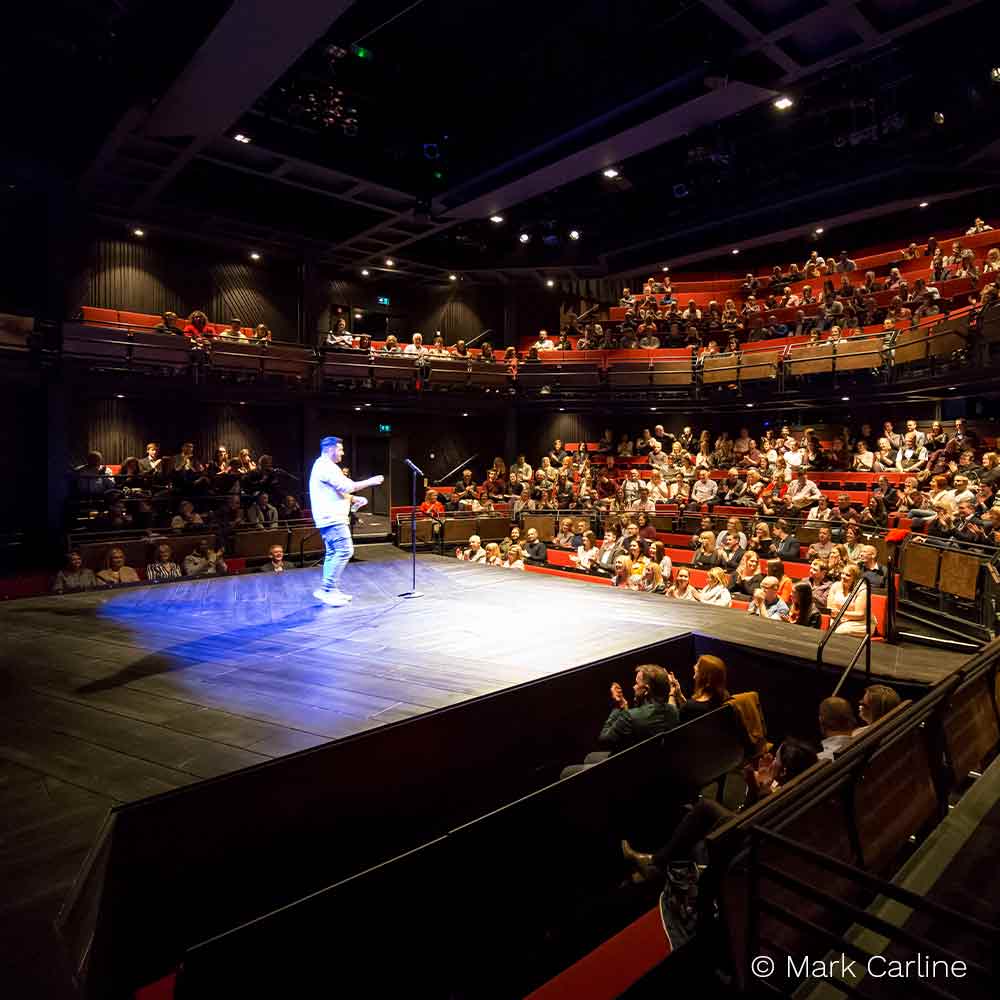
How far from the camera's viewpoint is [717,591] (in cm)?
717

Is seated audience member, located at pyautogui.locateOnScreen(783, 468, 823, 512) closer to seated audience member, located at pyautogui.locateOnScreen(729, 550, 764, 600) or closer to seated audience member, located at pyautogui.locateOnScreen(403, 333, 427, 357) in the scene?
seated audience member, located at pyautogui.locateOnScreen(729, 550, 764, 600)

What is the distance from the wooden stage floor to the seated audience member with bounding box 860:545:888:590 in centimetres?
207

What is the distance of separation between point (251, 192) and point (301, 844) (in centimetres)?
1321

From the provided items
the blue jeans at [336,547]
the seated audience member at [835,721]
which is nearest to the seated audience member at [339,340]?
the blue jeans at [336,547]

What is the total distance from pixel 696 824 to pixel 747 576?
536 cm

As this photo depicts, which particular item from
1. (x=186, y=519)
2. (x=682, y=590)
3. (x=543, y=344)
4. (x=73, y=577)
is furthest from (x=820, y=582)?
(x=543, y=344)

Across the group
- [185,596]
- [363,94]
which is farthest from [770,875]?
[363,94]

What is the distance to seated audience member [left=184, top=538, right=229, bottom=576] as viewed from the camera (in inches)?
357

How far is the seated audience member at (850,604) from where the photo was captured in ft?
18.7

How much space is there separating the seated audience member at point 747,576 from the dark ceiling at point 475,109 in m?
6.33

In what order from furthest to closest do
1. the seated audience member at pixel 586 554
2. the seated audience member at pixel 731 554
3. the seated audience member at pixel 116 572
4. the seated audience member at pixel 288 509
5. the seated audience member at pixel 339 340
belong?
the seated audience member at pixel 339 340, the seated audience member at pixel 288 509, the seated audience member at pixel 586 554, the seated audience member at pixel 731 554, the seated audience member at pixel 116 572

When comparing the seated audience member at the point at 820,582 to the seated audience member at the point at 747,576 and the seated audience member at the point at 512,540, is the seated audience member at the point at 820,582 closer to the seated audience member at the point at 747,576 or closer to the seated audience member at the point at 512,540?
the seated audience member at the point at 747,576

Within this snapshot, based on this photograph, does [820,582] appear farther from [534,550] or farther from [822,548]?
[534,550]

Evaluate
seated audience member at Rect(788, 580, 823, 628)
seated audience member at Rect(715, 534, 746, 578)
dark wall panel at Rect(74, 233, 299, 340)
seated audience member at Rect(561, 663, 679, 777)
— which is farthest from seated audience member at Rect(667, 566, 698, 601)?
dark wall panel at Rect(74, 233, 299, 340)
